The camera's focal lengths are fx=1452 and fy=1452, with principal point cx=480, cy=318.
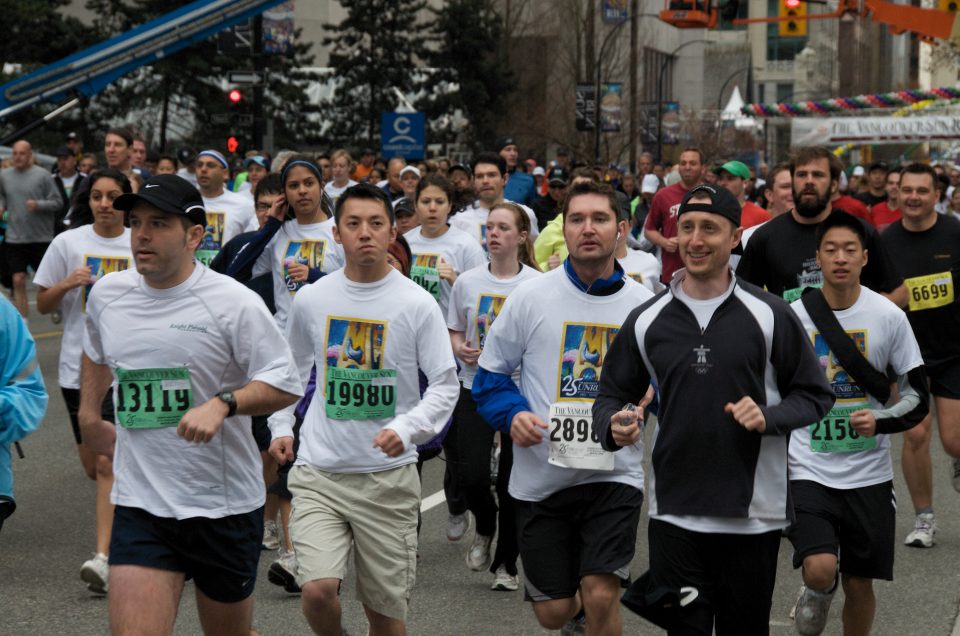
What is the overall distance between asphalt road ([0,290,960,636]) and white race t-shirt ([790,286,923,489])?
1.07 m

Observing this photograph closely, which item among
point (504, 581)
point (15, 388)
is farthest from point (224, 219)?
point (15, 388)

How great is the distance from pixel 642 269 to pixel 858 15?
20.8 m

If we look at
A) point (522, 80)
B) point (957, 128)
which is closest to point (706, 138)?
point (522, 80)

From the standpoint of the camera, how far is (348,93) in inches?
2009

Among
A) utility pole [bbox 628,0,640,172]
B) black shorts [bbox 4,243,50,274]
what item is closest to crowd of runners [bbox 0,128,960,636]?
black shorts [bbox 4,243,50,274]

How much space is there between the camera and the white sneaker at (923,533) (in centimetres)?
823

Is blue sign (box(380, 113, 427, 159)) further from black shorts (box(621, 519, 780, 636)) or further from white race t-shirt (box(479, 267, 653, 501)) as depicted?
black shorts (box(621, 519, 780, 636))

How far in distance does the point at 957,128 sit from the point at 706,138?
1119 inches

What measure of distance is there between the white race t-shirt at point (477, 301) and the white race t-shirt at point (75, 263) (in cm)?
185

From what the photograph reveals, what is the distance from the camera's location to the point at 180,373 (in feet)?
15.8

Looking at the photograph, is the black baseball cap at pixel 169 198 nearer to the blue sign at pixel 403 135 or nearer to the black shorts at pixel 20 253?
the black shorts at pixel 20 253

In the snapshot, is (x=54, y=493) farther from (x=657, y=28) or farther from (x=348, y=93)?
(x=657, y=28)

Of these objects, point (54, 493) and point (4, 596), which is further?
point (54, 493)

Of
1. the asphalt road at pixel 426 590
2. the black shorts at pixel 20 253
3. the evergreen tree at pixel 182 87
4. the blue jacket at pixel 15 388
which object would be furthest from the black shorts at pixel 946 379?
the evergreen tree at pixel 182 87
